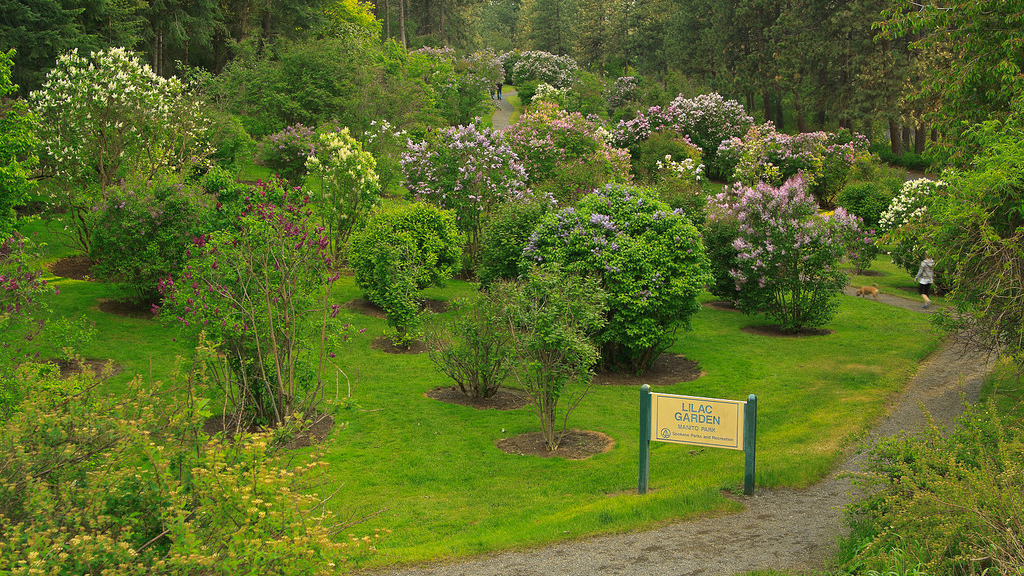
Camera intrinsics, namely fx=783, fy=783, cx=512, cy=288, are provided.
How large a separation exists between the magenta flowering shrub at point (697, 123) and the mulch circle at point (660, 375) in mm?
30745

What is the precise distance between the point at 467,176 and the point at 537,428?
39.0ft

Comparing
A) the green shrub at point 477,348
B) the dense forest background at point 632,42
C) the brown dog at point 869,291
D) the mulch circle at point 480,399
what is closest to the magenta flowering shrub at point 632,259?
the mulch circle at point 480,399

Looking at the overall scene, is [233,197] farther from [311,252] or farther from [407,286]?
[311,252]

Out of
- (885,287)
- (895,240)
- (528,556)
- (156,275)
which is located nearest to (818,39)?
(885,287)

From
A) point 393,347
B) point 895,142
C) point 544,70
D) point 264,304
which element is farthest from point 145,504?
point 544,70

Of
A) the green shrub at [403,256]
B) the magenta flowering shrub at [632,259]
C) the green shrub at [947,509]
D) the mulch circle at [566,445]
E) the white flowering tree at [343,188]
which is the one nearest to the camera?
the green shrub at [947,509]

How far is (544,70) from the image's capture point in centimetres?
6638

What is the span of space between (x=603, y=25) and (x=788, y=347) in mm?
60863

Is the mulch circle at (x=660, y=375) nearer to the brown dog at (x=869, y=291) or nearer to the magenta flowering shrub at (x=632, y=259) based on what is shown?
the magenta flowering shrub at (x=632, y=259)

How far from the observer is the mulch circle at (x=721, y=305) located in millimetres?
22672

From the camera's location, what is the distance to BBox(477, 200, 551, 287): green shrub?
18578 millimetres

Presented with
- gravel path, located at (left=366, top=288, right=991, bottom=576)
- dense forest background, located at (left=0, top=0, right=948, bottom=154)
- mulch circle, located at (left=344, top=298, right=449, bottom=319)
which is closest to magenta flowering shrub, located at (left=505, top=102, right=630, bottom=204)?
mulch circle, located at (left=344, top=298, right=449, bottom=319)

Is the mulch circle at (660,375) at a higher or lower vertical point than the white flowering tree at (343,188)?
lower

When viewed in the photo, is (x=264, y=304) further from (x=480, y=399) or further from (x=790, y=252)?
(x=790, y=252)
